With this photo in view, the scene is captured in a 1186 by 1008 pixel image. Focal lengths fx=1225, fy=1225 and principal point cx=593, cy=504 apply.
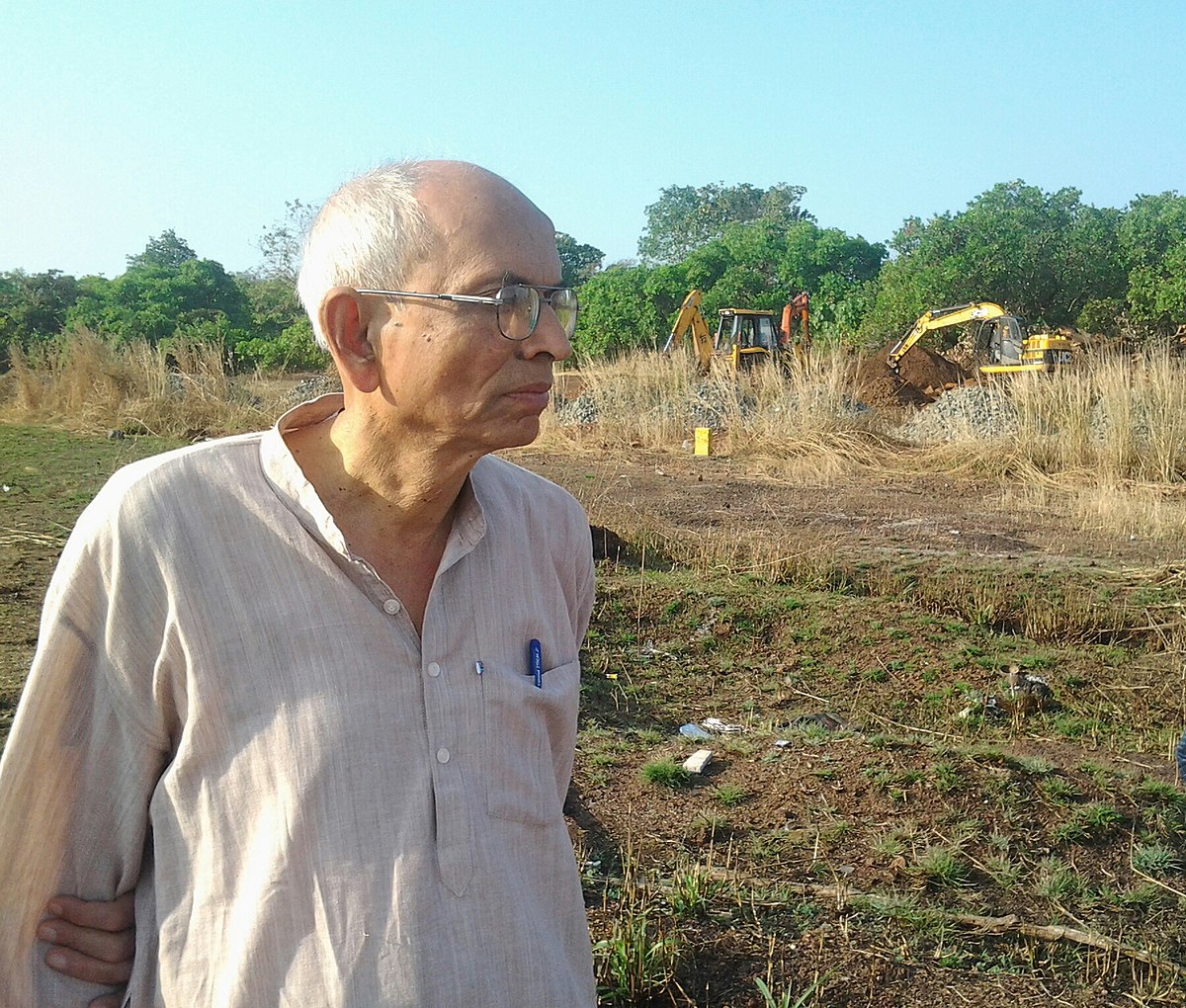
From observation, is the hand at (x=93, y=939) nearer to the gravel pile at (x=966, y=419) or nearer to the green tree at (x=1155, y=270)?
the gravel pile at (x=966, y=419)

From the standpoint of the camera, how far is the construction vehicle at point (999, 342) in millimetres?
20734

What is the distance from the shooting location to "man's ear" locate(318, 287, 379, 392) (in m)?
1.65

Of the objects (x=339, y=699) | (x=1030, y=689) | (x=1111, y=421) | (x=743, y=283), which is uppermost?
(x=743, y=283)

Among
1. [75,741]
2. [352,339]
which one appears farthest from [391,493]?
[75,741]

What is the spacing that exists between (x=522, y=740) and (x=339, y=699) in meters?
0.26

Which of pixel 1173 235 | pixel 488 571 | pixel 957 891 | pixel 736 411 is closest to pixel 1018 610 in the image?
pixel 957 891

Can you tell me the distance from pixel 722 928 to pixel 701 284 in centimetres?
4302

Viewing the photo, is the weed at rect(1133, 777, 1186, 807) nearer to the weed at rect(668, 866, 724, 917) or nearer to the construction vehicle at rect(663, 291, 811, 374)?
the weed at rect(668, 866, 724, 917)

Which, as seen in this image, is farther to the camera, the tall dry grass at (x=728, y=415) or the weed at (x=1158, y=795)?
the tall dry grass at (x=728, y=415)

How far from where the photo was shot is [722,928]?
312 cm

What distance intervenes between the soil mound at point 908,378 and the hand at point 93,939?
19.9 metres

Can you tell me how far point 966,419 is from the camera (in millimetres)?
15562

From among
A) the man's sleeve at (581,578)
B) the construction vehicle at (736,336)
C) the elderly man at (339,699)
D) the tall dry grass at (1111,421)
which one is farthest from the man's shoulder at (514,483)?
the construction vehicle at (736,336)

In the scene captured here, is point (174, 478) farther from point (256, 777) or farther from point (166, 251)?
point (166, 251)
